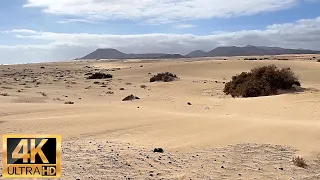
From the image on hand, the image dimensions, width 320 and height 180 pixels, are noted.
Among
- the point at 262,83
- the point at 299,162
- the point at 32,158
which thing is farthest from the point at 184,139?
the point at 262,83

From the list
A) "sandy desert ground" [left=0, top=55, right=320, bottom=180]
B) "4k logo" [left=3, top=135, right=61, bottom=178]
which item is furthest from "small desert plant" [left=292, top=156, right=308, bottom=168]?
"4k logo" [left=3, top=135, right=61, bottom=178]

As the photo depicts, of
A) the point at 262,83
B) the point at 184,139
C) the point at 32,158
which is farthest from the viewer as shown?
the point at 262,83

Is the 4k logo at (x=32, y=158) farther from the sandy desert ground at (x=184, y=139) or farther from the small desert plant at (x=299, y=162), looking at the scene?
the small desert plant at (x=299, y=162)

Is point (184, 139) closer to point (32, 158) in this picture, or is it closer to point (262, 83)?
point (32, 158)

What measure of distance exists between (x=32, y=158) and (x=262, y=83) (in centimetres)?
1472

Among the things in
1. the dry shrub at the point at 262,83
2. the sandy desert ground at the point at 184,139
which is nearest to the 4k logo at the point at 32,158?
the sandy desert ground at the point at 184,139

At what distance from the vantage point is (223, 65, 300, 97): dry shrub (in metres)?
18.8

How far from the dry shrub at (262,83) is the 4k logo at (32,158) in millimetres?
12822

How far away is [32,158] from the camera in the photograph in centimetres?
680

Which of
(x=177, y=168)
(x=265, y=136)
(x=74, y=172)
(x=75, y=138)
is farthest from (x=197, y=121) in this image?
(x=74, y=172)

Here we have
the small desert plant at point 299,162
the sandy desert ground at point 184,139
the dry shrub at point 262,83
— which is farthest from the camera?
the dry shrub at point 262,83

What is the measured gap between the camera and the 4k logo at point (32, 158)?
6344mm

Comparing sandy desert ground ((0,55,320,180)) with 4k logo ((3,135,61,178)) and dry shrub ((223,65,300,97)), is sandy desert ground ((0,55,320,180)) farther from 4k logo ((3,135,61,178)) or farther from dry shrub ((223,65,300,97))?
dry shrub ((223,65,300,97))

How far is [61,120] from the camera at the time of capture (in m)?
11.4
